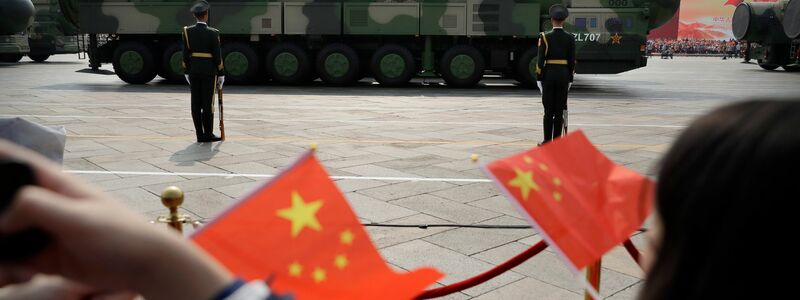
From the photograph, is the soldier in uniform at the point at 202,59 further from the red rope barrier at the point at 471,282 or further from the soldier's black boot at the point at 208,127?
the red rope barrier at the point at 471,282

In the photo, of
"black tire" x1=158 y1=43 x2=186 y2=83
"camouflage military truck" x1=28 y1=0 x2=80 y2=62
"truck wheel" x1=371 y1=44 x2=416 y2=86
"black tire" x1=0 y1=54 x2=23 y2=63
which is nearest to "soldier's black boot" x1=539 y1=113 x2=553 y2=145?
"truck wheel" x1=371 y1=44 x2=416 y2=86

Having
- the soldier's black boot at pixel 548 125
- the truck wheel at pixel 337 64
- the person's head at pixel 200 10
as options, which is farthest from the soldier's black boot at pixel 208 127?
the truck wheel at pixel 337 64

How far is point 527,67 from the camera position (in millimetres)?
15930

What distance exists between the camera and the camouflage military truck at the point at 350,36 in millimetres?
15859

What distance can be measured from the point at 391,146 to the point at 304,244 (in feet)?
21.3

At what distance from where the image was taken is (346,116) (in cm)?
1055

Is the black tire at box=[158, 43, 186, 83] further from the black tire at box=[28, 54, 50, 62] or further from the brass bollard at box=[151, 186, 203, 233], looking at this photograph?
the black tire at box=[28, 54, 50, 62]

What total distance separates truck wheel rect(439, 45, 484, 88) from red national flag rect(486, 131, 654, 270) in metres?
14.5

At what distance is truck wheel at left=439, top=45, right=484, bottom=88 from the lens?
635 inches

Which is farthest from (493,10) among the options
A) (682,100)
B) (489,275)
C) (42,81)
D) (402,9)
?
(489,275)

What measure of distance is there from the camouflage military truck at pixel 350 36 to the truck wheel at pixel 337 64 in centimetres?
2

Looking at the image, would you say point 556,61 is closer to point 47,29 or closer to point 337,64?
point 337,64

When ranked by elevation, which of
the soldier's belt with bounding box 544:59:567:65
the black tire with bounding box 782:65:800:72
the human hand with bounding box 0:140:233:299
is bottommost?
the black tire with bounding box 782:65:800:72

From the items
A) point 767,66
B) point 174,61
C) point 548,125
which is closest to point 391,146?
point 548,125
